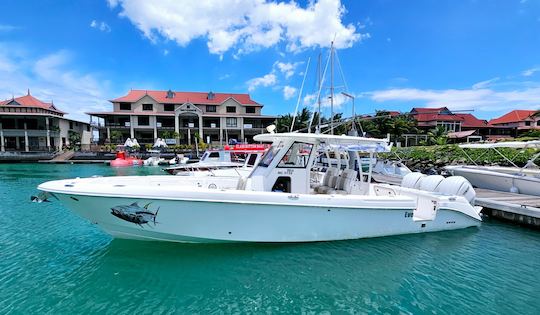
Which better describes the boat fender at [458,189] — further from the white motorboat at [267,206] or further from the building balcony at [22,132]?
the building balcony at [22,132]

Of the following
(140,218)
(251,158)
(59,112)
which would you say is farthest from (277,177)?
(59,112)

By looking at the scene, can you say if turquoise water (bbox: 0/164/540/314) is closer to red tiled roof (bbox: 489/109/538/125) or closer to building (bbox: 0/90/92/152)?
building (bbox: 0/90/92/152)

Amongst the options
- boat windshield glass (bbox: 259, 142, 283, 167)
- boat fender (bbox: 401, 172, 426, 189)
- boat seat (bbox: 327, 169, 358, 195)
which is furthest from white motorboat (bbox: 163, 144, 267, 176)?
boat windshield glass (bbox: 259, 142, 283, 167)

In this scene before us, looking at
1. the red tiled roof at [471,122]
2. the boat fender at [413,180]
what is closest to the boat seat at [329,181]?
the boat fender at [413,180]

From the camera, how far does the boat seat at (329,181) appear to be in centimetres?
915

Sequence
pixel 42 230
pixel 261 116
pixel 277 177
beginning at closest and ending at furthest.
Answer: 1. pixel 277 177
2. pixel 42 230
3. pixel 261 116

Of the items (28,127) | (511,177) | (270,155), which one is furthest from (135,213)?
(28,127)

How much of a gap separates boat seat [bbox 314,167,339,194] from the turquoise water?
206 cm

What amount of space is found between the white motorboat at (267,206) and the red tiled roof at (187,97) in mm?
48457

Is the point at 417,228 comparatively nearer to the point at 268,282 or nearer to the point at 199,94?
the point at 268,282

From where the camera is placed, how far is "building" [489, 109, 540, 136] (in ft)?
197

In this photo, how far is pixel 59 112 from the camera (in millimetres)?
50562

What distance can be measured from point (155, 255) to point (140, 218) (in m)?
1.15

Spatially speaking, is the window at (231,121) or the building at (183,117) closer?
the building at (183,117)
